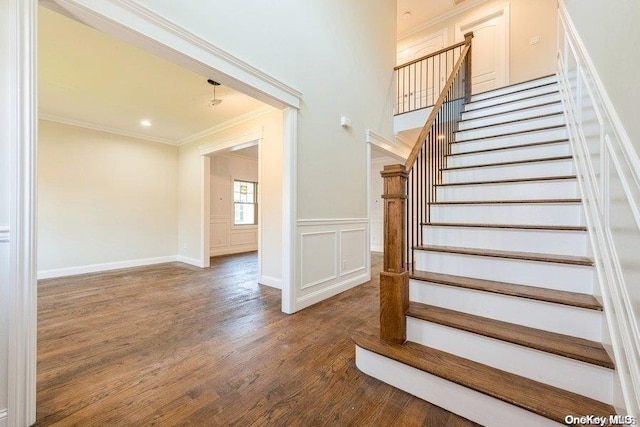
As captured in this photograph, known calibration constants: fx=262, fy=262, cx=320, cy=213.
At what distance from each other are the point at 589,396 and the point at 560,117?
108 inches

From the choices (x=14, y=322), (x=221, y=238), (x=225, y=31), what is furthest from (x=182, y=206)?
(x=14, y=322)

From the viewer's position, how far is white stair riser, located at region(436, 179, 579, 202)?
204 cm

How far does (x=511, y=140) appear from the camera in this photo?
289 cm

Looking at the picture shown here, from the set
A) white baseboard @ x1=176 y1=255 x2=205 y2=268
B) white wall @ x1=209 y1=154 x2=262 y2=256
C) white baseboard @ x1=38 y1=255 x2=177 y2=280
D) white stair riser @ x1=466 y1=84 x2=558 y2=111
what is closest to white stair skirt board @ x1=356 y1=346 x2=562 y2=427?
white stair riser @ x1=466 y1=84 x2=558 y2=111

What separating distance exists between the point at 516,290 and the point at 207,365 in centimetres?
205

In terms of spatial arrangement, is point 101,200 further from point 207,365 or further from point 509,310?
point 509,310

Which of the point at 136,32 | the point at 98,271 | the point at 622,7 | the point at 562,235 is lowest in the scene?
the point at 98,271

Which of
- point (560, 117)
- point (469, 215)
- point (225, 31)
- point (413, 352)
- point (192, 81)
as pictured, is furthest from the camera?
point (192, 81)

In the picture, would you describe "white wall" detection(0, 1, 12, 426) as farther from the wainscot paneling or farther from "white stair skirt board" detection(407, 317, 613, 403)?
"white stair skirt board" detection(407, 317, 613, 403)

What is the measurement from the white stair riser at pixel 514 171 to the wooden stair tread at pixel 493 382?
1.81 metres

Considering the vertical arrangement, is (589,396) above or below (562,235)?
below

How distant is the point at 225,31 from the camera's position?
2.12 m

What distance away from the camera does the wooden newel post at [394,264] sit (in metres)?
1.63

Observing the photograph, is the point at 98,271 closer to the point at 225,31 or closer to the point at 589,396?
the point at 225,31
